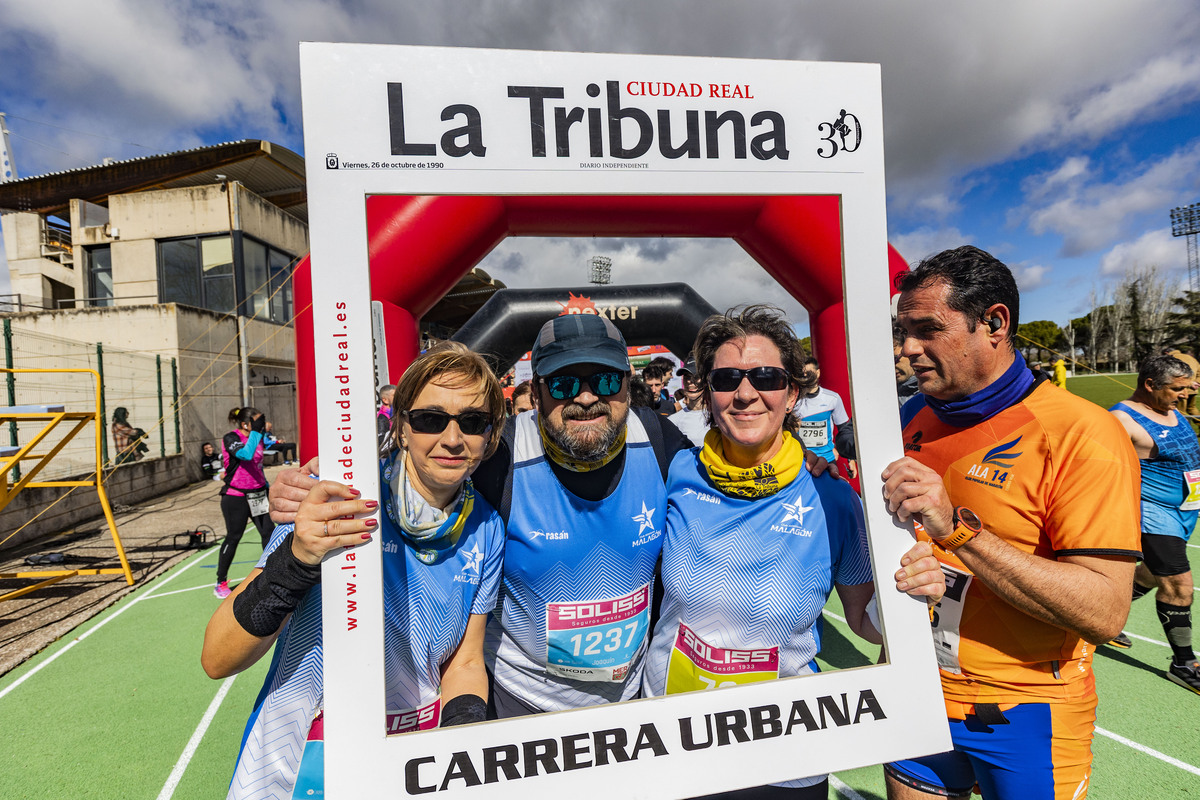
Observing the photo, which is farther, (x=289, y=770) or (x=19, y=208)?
(x=19, y=208)

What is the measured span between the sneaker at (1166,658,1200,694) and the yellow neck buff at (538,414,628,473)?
14.7ft

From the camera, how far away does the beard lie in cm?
158

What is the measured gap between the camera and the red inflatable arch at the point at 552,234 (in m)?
1.90

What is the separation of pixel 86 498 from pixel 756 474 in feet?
35.8

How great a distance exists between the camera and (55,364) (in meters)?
8.25

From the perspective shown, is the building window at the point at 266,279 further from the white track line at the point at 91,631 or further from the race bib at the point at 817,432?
the race bib at the point at 817,432

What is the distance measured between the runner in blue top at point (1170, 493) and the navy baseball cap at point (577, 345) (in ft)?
13.6

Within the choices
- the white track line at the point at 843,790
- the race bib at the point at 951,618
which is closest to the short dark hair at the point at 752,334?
the race bib at the point at 951,618

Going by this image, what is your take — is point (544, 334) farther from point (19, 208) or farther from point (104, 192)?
point (19, 208)

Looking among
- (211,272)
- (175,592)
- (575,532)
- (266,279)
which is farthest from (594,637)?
(266,279)

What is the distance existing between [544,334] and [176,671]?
443 centimetres

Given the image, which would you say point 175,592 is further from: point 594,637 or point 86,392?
point 594,637

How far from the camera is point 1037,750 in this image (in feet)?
4.98

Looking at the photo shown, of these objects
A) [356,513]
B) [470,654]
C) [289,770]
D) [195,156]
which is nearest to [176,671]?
[289,770]
